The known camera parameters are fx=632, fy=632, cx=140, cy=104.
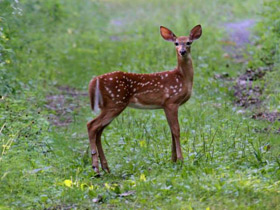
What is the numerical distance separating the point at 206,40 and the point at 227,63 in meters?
1.98

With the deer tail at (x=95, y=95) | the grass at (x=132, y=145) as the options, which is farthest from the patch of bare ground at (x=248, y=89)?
the deer tail at (x=95, y=95)

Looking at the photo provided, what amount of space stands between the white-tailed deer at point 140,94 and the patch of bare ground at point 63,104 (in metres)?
2.16

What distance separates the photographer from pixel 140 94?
7.45m

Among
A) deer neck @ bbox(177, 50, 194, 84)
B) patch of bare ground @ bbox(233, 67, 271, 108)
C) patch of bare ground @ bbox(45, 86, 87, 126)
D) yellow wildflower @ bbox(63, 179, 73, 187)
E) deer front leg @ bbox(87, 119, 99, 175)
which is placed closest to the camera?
yellow wildflower @ bbox(63, 179, 73, 187)

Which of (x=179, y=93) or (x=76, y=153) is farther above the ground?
(x=179, y=93)

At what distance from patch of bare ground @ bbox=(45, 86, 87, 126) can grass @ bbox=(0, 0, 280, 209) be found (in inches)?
5.5

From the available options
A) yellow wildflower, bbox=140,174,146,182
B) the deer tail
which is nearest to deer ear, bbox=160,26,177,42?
the deer tail

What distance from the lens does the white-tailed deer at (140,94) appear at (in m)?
7.27

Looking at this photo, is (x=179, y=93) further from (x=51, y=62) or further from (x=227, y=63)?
(x=51, y=62)

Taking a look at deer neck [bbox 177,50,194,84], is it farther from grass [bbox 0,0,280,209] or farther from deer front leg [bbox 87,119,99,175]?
deer front leg [bbox 87,119,99,175]

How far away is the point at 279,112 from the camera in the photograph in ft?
29.7

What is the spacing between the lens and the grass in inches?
234

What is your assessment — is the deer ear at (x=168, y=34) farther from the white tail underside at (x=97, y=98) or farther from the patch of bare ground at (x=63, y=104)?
the patch of bare ground at (x=63, y=104)

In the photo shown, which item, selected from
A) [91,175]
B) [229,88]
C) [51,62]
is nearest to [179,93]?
[91,175]
